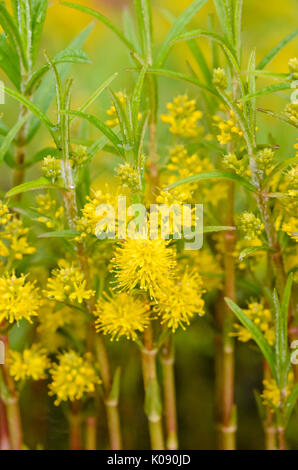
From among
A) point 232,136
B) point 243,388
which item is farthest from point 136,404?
point 232,136

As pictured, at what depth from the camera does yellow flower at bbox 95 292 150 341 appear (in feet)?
1.42

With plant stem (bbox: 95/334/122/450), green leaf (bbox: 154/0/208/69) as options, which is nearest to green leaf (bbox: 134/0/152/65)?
green leaf (bbox: 154/0/208/69)

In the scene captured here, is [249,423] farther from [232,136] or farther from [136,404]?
[232,136]

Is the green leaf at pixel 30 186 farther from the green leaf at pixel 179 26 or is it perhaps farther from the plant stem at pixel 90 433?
the plant stem at pixel 90 433

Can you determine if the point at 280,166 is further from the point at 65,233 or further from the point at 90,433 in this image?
the point at 90,433

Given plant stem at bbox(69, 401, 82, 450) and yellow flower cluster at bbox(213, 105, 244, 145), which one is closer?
yellow flower cluster at bbox(213, 105, 244, 145)

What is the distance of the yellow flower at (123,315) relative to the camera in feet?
1.42

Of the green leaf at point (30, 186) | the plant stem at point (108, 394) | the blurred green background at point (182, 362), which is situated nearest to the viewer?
the green leaf at point (30, 186)

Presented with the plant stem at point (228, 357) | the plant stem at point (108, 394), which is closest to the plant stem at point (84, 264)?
the plant stem at point (108, 394)

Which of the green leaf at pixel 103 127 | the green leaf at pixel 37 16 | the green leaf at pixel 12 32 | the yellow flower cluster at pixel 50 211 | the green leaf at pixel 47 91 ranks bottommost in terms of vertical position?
the yellow flower cluster at pixel 50 211

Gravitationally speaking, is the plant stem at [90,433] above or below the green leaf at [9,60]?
below

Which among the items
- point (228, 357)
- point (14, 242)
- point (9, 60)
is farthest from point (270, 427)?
point (9, 60)

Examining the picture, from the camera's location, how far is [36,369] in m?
0.49

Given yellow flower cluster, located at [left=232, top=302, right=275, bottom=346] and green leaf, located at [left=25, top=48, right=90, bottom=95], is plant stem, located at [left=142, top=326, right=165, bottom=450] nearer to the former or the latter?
yellow flower cluster, located at [left=232, top=302, right=275, bottom=346]
